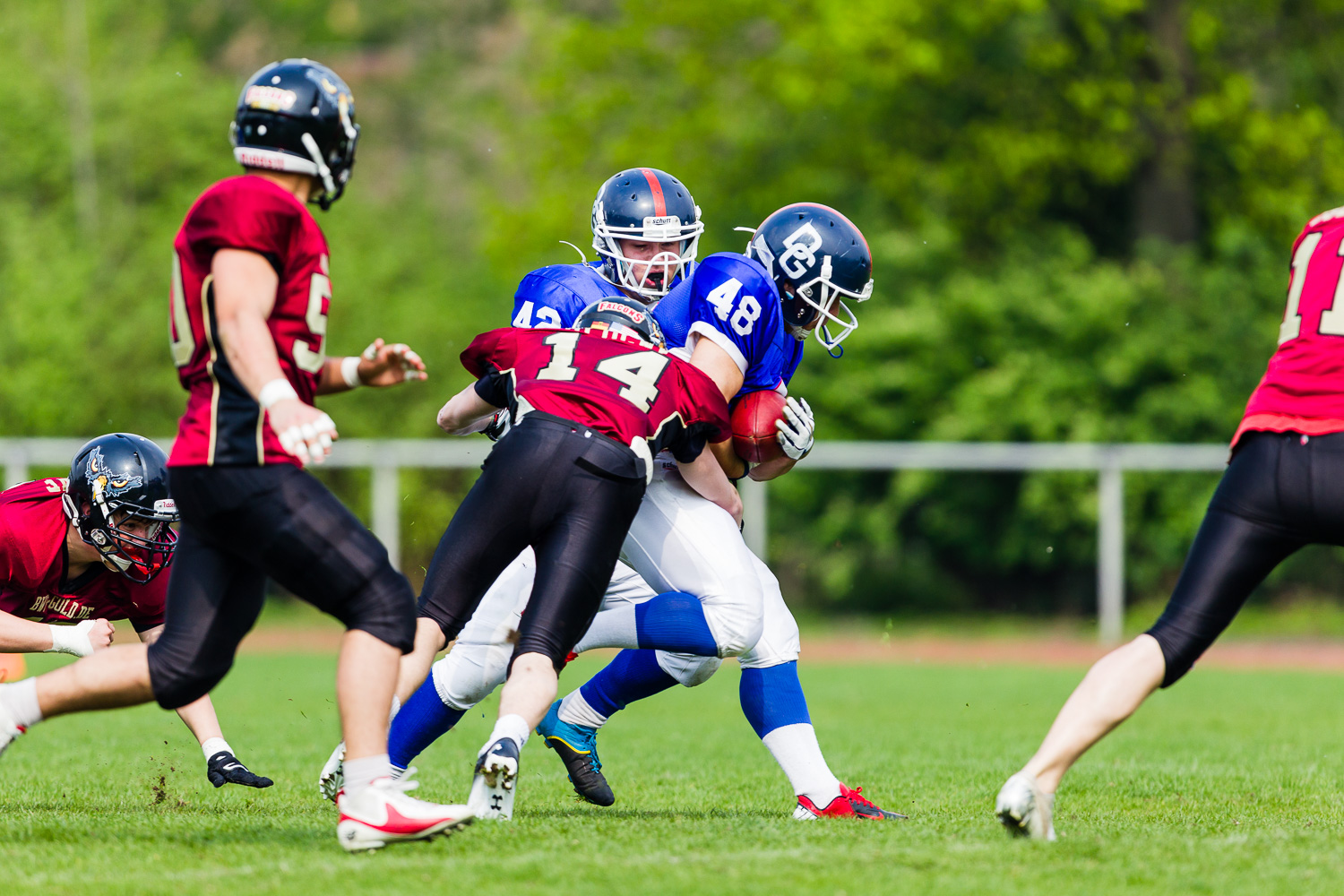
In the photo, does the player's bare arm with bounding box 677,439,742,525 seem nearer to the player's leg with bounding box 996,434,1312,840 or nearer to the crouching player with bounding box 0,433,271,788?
the player's leg with bounding box 996,434,1312,840

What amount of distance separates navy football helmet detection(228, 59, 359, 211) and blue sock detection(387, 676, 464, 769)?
1805mm

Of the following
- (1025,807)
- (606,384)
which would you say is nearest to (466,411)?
(606,384)

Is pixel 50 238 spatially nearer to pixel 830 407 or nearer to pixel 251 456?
pixel 830 407

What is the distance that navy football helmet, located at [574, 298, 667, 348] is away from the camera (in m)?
4.61

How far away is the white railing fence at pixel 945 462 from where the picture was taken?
51.7 ft

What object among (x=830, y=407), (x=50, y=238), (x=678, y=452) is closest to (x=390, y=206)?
(x=50, y=238)

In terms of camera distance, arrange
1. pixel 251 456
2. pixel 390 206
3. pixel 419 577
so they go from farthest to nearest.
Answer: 1. pixel 390 206
2. pixel 419 577
3. pixel 251 456

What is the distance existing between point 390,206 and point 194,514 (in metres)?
24.6

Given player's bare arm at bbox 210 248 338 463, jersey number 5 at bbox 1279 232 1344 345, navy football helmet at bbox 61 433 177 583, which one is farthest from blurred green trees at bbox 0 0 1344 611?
player's bare arm at bbox 210 248 338 463

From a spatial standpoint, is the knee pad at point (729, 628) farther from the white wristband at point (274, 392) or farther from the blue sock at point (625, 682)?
the white wristband at point (274, 392)

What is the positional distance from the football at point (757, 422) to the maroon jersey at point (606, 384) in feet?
1.04

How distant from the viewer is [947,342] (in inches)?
706

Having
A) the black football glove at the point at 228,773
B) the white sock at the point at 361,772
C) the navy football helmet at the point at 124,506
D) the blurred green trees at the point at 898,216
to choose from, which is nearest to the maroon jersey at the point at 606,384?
the white sock at the point at 361,772

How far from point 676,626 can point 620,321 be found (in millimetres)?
954
